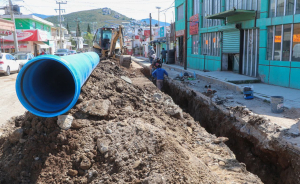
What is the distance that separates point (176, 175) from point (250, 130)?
3821 mm

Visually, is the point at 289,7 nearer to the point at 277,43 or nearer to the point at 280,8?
the point at 280,8

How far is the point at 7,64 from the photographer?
16.9 meters

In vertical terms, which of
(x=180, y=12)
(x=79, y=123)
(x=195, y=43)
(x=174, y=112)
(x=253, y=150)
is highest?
(x=180, y=12)

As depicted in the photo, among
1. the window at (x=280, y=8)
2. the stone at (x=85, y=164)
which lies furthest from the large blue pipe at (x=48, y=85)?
the window at (x=280, y=8)

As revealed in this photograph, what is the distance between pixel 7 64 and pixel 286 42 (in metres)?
15.7

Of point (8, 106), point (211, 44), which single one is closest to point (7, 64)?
point (8, 106)

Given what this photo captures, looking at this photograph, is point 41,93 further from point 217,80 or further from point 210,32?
point 210,32

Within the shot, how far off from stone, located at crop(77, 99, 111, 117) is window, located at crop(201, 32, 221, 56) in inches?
542

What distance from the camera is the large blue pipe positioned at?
13.5ft

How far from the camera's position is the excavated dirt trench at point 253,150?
17.7ft

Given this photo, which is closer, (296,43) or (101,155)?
(101,155)

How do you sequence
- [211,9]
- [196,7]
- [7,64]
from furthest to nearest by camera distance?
[196,7] → [211,9] → [7,64]

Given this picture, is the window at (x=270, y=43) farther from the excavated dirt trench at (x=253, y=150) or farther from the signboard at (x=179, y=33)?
the signboard at (x=179, y=33)

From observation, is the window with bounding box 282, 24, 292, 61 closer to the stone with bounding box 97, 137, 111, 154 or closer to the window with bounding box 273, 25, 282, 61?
the window with bounding box 273, 25, 282, 61
